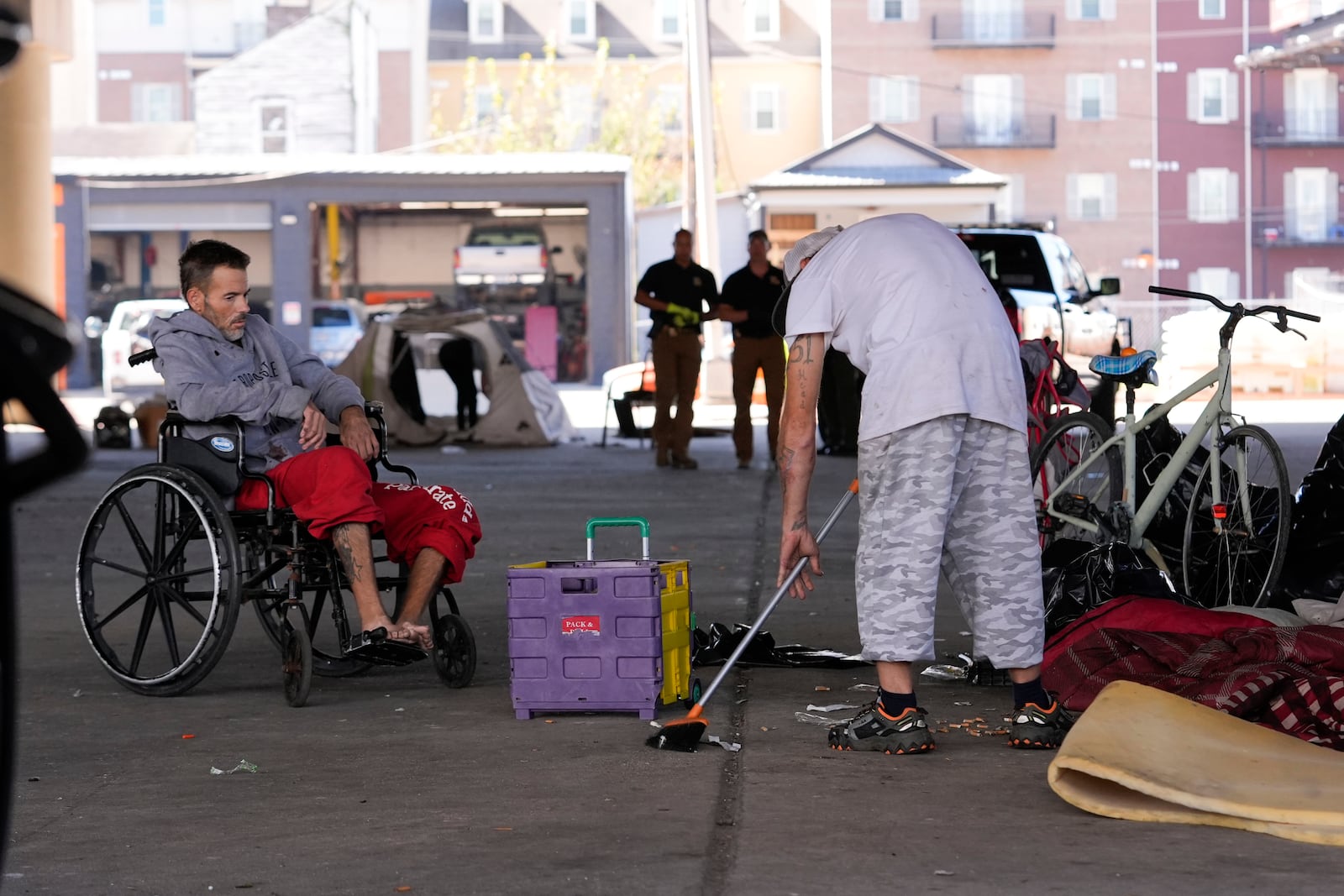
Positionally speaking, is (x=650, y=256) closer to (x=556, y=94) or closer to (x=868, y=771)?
(x=556, y=94)

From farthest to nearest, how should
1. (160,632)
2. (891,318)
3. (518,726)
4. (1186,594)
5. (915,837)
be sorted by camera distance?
1. (160,632)
2. (1186,594)
3. (518,726)
4. (891,318)
5. (915,837)

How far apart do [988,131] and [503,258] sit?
1746 cm

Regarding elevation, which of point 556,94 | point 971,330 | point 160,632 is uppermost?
point 556,94

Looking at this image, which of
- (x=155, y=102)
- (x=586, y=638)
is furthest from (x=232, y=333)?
(x=155, y=102)

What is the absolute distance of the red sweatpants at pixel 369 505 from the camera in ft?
19.1

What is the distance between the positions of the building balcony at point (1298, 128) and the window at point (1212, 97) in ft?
2.87

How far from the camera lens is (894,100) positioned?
53.4 meters

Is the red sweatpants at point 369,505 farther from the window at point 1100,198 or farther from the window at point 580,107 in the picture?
the window at point 1100,198

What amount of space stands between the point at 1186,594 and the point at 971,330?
2530 mm

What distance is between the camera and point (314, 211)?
4106 cm

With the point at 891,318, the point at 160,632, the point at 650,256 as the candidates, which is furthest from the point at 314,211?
the point at 891,318

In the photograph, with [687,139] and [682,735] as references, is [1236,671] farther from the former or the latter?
[687,139]

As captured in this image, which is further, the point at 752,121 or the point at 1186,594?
the point at 752,121

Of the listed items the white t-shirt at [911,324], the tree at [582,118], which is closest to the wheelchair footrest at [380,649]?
the white t-shirt at [911,324]
